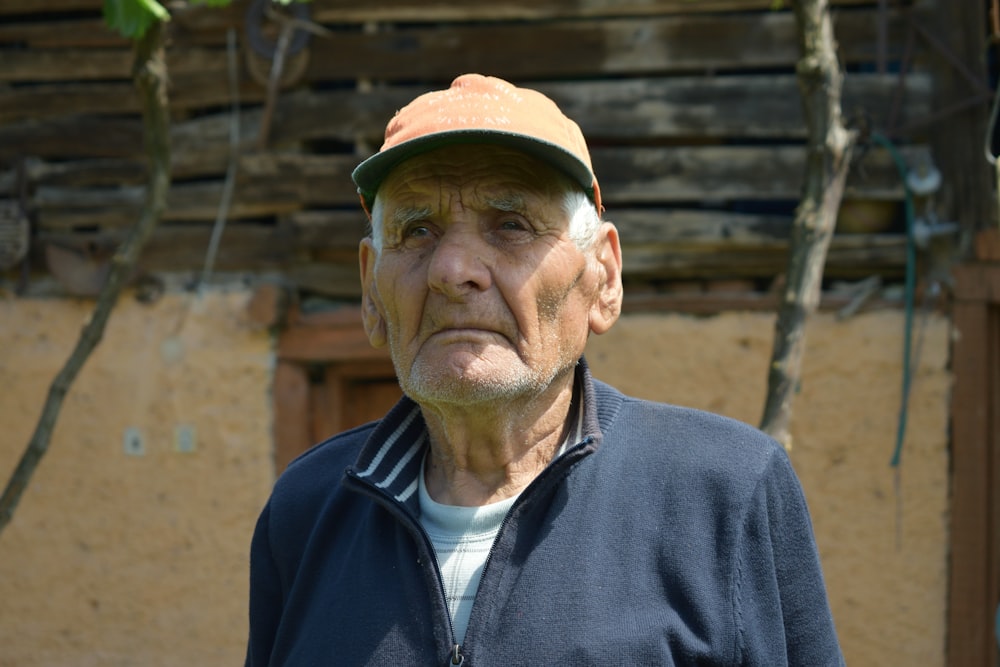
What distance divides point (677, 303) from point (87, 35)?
2.80 m

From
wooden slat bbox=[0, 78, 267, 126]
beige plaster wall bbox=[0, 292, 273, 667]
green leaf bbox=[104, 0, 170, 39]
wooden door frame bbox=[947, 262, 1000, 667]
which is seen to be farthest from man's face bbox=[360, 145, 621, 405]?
wooden slat bbox=[0, 78, 267, 126]

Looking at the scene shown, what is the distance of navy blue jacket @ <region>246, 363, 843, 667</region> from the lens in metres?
1.55

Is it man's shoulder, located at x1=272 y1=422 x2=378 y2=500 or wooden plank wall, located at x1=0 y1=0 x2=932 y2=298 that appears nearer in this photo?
man's shoulder, located at x1=272 y1=422 x2=378 y2=500

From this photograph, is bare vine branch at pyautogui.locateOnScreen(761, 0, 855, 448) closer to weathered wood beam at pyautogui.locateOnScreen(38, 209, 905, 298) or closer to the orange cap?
the orange cap

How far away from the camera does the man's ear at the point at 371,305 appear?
6.23ft

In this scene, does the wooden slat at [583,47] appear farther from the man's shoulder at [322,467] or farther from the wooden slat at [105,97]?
the man's shoulder at [322,467]

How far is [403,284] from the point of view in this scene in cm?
176

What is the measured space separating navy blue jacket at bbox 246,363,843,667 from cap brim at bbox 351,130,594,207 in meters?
0.35

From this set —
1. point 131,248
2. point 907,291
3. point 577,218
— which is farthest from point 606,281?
point 907,291

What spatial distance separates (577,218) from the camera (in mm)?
1783

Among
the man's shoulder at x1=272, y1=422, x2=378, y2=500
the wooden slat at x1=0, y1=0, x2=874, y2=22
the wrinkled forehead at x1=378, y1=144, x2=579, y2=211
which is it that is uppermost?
the wooden slat at x1=0, y1=0, x2=874, y2=22

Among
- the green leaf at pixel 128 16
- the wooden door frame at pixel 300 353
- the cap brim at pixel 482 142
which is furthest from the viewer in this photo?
the wooden door frame at pixel 300 353

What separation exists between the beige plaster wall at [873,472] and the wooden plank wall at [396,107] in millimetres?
344

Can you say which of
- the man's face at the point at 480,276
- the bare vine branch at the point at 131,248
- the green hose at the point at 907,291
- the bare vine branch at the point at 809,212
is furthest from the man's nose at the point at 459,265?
the green hose at the point at 907,291
